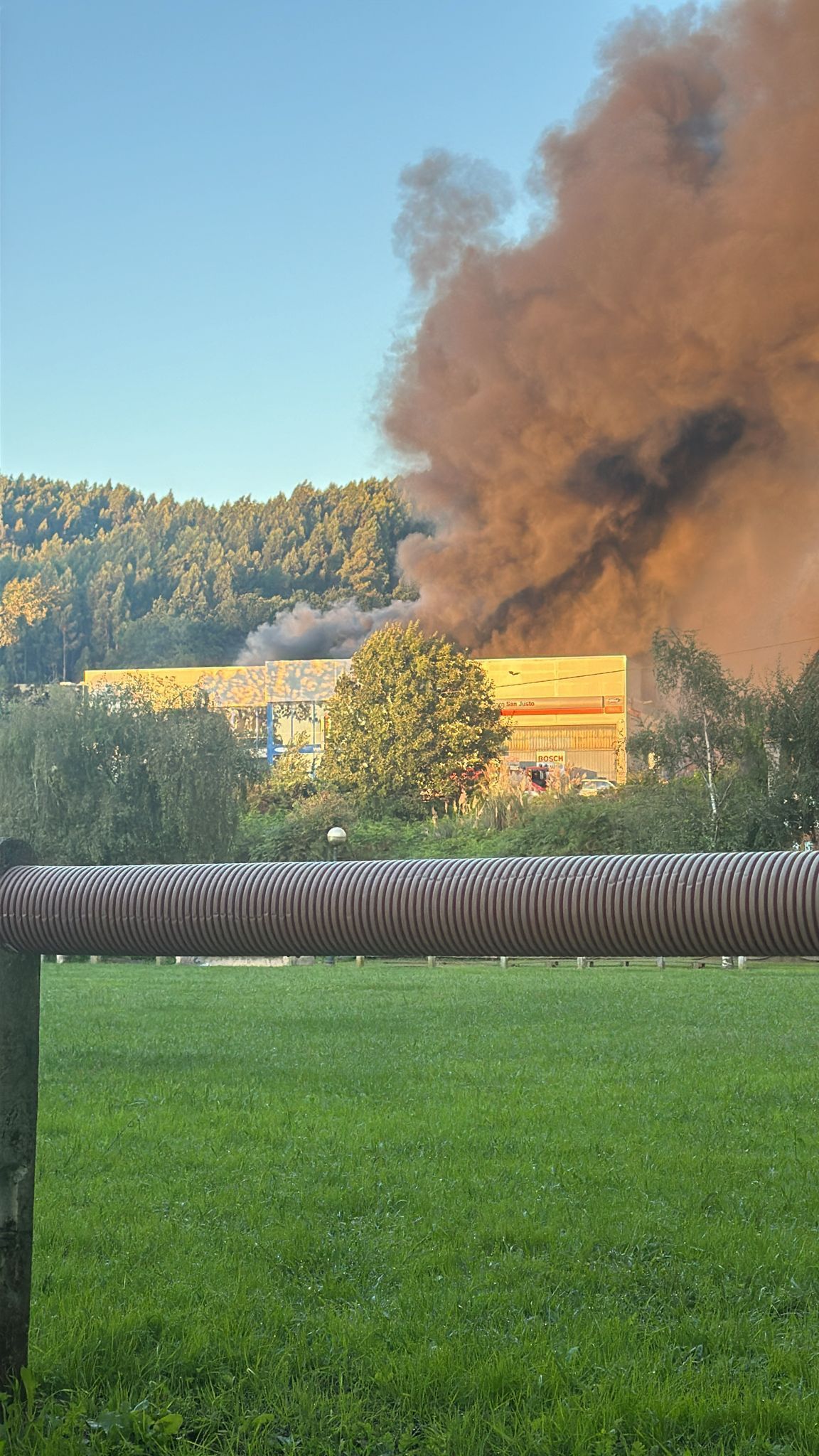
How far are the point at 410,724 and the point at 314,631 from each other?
42.1 m

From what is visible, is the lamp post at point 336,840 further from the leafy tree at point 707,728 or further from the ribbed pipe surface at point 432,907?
the ribbed pipe surface at point 432,907

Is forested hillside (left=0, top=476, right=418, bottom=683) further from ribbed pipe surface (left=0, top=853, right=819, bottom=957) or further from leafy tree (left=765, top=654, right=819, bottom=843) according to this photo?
ribbed pipe surface (left=0, top=853, right=819, bottom=957)

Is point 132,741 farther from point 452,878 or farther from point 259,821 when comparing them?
point 452,878

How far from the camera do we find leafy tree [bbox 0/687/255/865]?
31.5 m

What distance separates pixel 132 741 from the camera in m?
32.4

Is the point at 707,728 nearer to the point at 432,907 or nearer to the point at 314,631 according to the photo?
the point at 432,907

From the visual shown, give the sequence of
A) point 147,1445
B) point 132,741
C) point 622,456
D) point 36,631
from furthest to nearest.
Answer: point 36,631 < point 622,456 < point 132,741 < point 147,1445

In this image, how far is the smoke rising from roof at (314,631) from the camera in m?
95.3

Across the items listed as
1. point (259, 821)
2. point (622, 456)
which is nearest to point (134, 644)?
point (622, 456)

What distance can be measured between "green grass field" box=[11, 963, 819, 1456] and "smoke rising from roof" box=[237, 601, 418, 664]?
87.3 metres

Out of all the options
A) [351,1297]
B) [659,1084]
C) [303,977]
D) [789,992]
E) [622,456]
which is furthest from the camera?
[622,456]

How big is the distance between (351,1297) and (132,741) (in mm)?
29756

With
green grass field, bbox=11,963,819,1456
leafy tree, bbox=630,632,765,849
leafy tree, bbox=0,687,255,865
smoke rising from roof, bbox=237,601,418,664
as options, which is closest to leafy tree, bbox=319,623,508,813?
leafy tree, bbox=630,632,765,849

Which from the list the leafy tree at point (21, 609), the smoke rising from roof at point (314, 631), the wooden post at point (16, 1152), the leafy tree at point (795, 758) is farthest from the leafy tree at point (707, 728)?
the leafy tree at point (21, 609)
